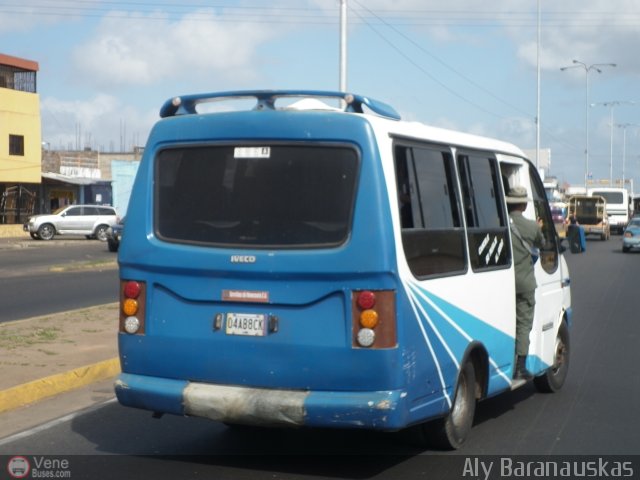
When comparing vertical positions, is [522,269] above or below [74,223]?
above

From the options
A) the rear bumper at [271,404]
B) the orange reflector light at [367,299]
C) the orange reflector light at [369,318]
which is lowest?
the rear bumper at [271,404]

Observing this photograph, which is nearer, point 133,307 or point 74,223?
point 133,307

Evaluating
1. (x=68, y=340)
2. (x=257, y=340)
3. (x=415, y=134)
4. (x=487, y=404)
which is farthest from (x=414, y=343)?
(x=68, y=340)

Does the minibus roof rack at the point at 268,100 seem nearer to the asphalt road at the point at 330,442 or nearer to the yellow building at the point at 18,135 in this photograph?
the asphalt road at the point at 330,442

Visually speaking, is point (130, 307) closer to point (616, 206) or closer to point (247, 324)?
point (247, 324)

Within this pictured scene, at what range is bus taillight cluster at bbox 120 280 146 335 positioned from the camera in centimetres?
683

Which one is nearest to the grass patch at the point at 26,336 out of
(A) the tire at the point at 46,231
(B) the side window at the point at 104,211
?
(A) the tire at the point at 46,231

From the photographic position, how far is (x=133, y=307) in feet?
22.5

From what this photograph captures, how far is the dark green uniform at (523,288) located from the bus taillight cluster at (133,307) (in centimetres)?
337

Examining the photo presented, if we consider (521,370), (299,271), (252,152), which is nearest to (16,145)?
(521,370)

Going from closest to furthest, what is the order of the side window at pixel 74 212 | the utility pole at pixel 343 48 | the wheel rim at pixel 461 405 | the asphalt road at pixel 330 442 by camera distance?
the asphalt road at pixel 330 442 → the wheel rim at pixel 461 405 → the utility pole at pixel 343 48 → the side window at pixel 74 212

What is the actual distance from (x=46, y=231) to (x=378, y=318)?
42.2 metres

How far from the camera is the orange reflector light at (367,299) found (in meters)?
6.18

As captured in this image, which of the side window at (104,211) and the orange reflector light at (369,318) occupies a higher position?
the side window at (104,211)
